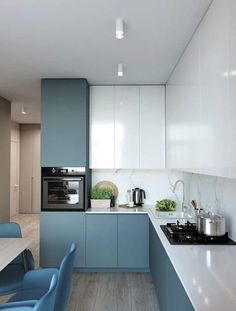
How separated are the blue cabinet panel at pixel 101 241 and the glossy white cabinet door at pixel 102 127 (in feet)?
2.43

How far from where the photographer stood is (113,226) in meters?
3.73

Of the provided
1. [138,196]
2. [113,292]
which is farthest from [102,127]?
[113,292]

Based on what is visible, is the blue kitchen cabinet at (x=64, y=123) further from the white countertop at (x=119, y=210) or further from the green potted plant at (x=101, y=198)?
the white countertop at (x=119, y=210)

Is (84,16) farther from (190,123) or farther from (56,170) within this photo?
(56,170)

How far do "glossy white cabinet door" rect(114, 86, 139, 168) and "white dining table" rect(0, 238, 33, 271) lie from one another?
6.15ft

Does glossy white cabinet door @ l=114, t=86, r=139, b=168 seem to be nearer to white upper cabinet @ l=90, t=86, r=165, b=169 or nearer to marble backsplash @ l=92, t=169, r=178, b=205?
white upper cabinet @ l=90, t=86, r=165, b=169

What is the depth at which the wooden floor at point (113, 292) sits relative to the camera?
115 inches

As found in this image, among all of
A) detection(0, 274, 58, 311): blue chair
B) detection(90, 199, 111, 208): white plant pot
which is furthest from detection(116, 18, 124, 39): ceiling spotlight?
detection(90, 199, 111, 208): white plant pot

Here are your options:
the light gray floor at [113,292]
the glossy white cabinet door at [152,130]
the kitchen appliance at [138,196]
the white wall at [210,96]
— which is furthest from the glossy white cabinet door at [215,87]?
the kitchen appliance at [138,196]

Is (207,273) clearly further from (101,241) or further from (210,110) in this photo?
(101,241)

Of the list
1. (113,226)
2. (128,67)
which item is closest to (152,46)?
(128,67)

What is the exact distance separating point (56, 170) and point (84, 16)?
6.81 feet

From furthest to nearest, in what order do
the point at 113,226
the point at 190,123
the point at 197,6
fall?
the point at 113,226, the point at 190,123, the point at 197,6

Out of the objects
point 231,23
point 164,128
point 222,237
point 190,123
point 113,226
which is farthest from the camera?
point 164,128
